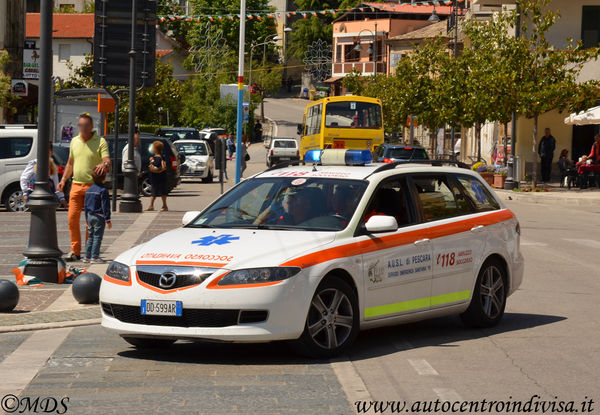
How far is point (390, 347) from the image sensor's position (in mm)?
9820

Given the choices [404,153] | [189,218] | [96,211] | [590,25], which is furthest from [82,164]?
[590,25]

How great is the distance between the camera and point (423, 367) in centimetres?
881

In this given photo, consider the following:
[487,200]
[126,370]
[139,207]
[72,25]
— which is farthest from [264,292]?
[72,25]

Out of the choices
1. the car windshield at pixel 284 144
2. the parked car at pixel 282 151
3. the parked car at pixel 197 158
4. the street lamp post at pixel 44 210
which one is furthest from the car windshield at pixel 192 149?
the street lamp post at pixel 44 210

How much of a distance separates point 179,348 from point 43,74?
4960 millimetres

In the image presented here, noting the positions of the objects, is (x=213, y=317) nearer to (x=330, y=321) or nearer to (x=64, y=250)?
(x=330, y=321)

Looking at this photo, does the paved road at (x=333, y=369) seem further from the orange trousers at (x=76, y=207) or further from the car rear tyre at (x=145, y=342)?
the orange trousers at (x=76, y=207)

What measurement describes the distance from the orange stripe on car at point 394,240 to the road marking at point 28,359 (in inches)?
79.5

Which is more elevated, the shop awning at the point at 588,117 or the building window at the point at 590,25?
the building window at the point at 590,25

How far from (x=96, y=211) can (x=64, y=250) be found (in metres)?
2.66

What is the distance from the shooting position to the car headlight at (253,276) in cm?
863

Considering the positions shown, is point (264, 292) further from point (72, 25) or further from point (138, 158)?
point (72, 25)

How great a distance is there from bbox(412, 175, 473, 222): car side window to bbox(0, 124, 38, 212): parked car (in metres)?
17.4

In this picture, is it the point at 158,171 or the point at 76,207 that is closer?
the point at 76,207
